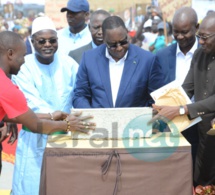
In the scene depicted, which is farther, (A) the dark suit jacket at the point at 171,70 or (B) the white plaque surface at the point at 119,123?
(A) the dark suit jacket at the point at 171,70

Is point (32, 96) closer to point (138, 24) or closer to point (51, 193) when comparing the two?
point (51, 193)

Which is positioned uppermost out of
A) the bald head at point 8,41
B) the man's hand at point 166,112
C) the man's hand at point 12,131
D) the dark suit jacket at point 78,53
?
the bald head at point 8,41

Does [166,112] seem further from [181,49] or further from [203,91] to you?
[181,49]

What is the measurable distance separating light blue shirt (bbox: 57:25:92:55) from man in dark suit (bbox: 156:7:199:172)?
1.49 metres

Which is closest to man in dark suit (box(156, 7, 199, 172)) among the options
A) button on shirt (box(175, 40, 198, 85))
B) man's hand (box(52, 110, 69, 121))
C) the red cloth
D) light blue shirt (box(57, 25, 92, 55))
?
button on shirt (box(175, 40, 198, 85))

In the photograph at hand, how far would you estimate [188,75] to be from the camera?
4.81m

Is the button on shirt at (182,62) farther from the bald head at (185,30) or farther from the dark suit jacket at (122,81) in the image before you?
the dark suit jacket at (122,81)

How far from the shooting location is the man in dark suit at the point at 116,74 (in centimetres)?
450

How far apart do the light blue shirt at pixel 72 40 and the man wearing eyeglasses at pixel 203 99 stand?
199 cm

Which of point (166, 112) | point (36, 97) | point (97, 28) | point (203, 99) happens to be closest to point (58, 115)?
point (36, 97)

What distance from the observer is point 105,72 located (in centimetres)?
459

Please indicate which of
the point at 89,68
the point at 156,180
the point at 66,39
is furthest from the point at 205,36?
the point at 66,39

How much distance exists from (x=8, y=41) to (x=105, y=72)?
968mm

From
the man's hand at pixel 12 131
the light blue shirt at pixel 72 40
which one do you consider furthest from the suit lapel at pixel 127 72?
the light blue shirt at pixel 72 40
